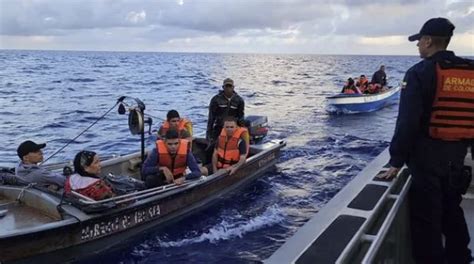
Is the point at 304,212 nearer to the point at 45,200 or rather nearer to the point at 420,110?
the point at 45,200

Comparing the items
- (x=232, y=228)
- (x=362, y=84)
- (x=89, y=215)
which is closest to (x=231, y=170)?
(x=232, y=228)

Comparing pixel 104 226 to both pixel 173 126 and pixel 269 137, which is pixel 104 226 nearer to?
pixel 173 126

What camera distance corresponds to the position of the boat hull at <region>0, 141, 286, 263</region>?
227 inches

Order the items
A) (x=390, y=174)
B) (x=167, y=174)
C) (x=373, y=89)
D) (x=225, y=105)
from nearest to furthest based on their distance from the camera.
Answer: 1. (x=390, y=174)
2. (x=167, y=174)
3. (x=225, y=105)
4. (x=373, y=89)

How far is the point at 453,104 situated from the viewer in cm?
328

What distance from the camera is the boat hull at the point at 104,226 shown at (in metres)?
5.76

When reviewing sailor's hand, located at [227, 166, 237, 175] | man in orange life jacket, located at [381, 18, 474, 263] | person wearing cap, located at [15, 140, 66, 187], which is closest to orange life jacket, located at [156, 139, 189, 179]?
sailor's hand, located at [227, 166, 237, 175]

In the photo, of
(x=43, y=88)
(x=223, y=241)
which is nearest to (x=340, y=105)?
(x=223, y=241)

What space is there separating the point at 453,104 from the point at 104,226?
496 centimetres

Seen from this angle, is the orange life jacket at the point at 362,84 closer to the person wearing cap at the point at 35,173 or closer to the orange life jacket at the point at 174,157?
the orange life jacket at the point at 174,157

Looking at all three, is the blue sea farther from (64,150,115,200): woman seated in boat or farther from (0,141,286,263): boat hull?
(64,150,115,200): woman seated in boat

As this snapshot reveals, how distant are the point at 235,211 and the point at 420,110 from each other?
635 cm

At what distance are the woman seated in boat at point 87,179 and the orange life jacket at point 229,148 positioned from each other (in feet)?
10.3

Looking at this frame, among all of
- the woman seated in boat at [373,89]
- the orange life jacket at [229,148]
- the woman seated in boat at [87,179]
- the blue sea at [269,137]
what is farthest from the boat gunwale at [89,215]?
the woman seated in boat at [373,89]
